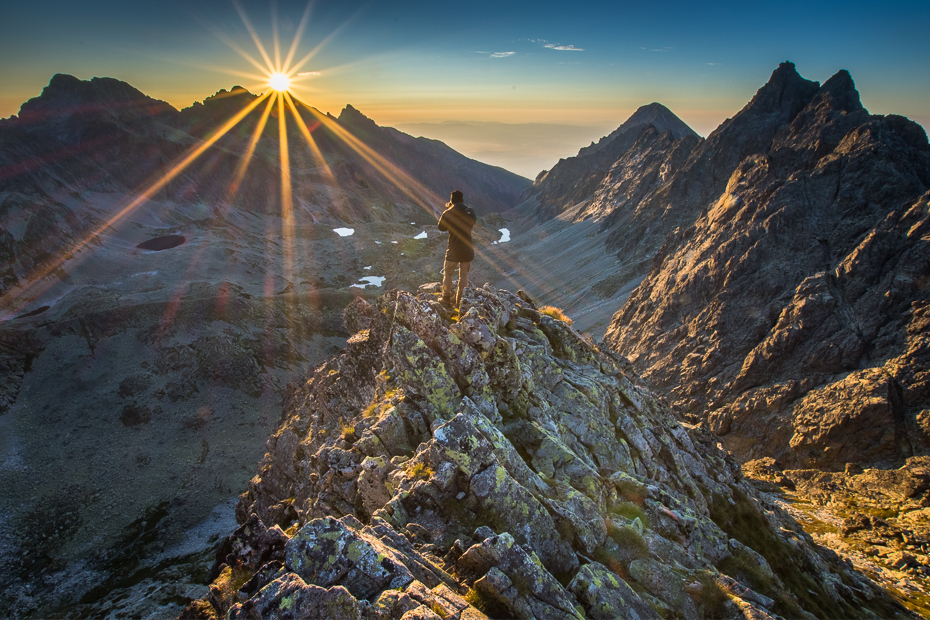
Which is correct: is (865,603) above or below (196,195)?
below

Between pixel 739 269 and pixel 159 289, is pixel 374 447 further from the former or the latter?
pixel 159 289

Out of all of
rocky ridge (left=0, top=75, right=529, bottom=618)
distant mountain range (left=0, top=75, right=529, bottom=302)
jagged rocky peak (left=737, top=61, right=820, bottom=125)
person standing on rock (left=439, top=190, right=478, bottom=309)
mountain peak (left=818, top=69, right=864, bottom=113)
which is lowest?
rocky ridge (left=0, top=75, right=529, bottom=618)

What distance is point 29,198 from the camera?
370 feet

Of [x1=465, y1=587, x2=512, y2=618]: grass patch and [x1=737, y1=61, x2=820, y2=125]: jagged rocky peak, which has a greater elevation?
[x1=737, y1=61, x2=820, y2=125]: jagged rocky peak

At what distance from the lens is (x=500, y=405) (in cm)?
1691

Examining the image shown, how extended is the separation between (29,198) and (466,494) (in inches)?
6014

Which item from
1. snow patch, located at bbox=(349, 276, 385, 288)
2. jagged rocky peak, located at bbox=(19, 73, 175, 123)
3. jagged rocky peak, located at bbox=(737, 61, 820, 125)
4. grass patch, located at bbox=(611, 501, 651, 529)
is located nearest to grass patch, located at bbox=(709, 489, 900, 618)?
grass patch, located at bbox=(611, 501, 651, 529)

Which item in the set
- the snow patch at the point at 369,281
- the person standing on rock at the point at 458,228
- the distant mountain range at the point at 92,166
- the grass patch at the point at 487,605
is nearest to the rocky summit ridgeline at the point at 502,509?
the grass patch at the point at 487,605

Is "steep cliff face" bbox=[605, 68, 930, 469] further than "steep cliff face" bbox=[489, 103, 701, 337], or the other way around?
"steep cliff face" bbox=[489, 103, 701, 337]

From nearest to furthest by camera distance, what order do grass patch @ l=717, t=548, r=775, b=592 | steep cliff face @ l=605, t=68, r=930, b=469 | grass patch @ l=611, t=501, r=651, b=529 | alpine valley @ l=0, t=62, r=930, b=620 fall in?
alpine valley @ l=0, t=62, r=930, b=620 < grass patch @ l=611, t=501, r=651, b=529 < grass patch @ l=717, t=548, r=775, b=592 < steep cliff face @ l=605, t=68, r=930, b=469

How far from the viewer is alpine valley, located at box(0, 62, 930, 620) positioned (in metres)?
11.7

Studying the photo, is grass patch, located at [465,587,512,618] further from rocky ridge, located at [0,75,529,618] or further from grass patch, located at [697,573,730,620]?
rocky ridge, located at [0,75,529,618]

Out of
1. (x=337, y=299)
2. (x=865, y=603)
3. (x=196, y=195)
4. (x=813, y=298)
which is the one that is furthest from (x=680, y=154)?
(x=196, y=195)

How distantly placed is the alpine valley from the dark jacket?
242 centimetres
